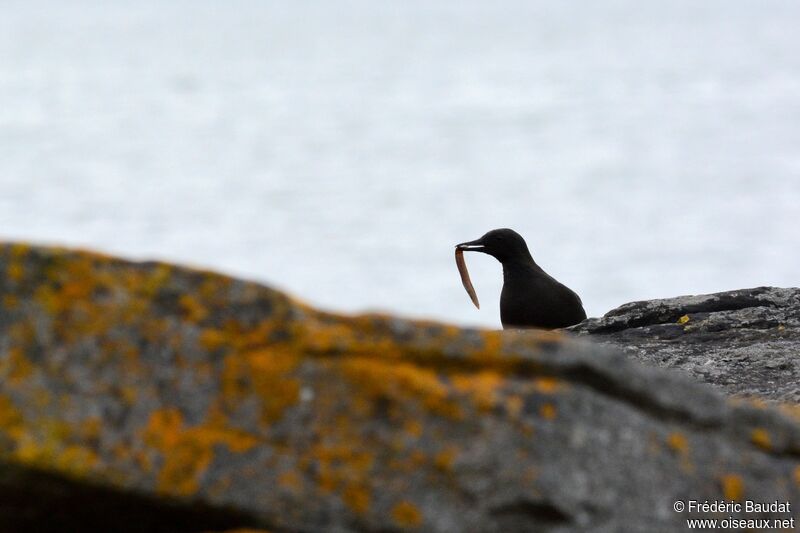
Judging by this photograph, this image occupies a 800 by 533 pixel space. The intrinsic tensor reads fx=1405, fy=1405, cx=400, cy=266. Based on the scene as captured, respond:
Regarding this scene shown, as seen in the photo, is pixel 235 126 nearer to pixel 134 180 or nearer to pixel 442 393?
pixel 134 180

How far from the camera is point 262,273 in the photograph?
6338cm

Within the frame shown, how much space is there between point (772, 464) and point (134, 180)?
116 metres

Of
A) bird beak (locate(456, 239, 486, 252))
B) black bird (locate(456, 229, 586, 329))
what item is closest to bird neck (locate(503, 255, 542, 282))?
black bird (locate(456, 229, 586, 329))

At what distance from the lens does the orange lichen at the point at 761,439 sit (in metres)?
4.31

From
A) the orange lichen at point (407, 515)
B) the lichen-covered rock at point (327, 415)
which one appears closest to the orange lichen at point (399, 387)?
the lichen-covered rock at point (327, 415)

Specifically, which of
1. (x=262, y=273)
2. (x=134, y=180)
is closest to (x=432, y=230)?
(x=262, y=273)

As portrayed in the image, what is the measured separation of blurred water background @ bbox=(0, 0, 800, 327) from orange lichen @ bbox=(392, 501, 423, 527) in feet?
90.9

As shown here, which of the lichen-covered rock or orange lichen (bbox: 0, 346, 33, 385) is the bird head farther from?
orange lichen (bbox: 0, 346, 33, 385)

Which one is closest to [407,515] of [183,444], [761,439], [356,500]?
[356,500]

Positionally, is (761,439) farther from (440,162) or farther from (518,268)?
(440,162)

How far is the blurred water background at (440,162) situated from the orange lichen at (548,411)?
27594 millimetres

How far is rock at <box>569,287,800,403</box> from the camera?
6.94 meters

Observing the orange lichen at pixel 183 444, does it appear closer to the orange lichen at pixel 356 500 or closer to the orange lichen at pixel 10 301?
the orange lichen at pixel 356 500

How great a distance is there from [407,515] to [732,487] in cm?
99
